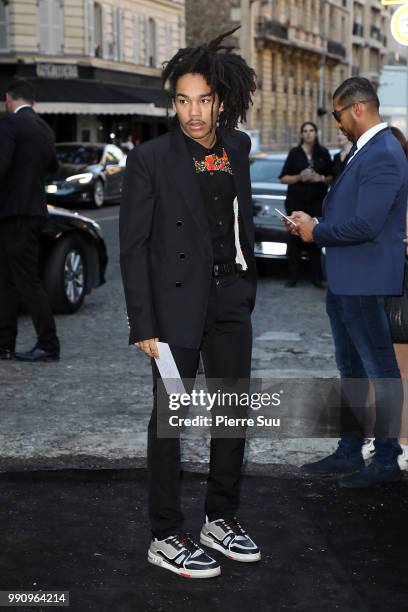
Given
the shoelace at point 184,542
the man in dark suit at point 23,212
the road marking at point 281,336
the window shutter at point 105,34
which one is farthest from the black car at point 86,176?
the shoelace at point 184,542

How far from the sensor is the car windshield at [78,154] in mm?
24866

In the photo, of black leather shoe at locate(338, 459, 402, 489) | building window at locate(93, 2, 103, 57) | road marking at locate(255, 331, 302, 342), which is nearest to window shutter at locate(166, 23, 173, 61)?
building window at locate(93, 2, 103, 57)

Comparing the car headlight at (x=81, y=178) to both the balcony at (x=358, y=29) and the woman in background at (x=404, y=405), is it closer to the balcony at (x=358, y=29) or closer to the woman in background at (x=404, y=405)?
the woman in background at (x=404, y=405)

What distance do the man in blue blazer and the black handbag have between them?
0.33ft

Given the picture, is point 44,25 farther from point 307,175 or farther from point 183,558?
point 183,558

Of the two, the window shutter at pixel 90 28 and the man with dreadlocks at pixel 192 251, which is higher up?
the window shutter at pixel 90 28

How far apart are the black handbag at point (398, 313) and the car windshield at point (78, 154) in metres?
20.3

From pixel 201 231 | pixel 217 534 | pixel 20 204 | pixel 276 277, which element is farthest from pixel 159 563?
pixel 276 277

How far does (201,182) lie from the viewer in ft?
13.3

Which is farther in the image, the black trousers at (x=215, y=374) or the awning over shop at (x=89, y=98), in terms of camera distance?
the awning over shop at (x=89, y=98)

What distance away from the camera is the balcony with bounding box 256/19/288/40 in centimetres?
6016

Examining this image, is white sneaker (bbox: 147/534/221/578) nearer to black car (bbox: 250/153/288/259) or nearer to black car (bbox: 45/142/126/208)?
black car (bbox: 250/153/288/259)

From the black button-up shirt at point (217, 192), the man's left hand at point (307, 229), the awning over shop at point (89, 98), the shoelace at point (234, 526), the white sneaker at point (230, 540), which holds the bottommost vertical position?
the white sneaker at point (230, 540)

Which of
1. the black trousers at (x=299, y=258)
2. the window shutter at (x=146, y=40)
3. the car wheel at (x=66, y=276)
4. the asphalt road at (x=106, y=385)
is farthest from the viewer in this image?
the window shutter at (x=146, y=40)
